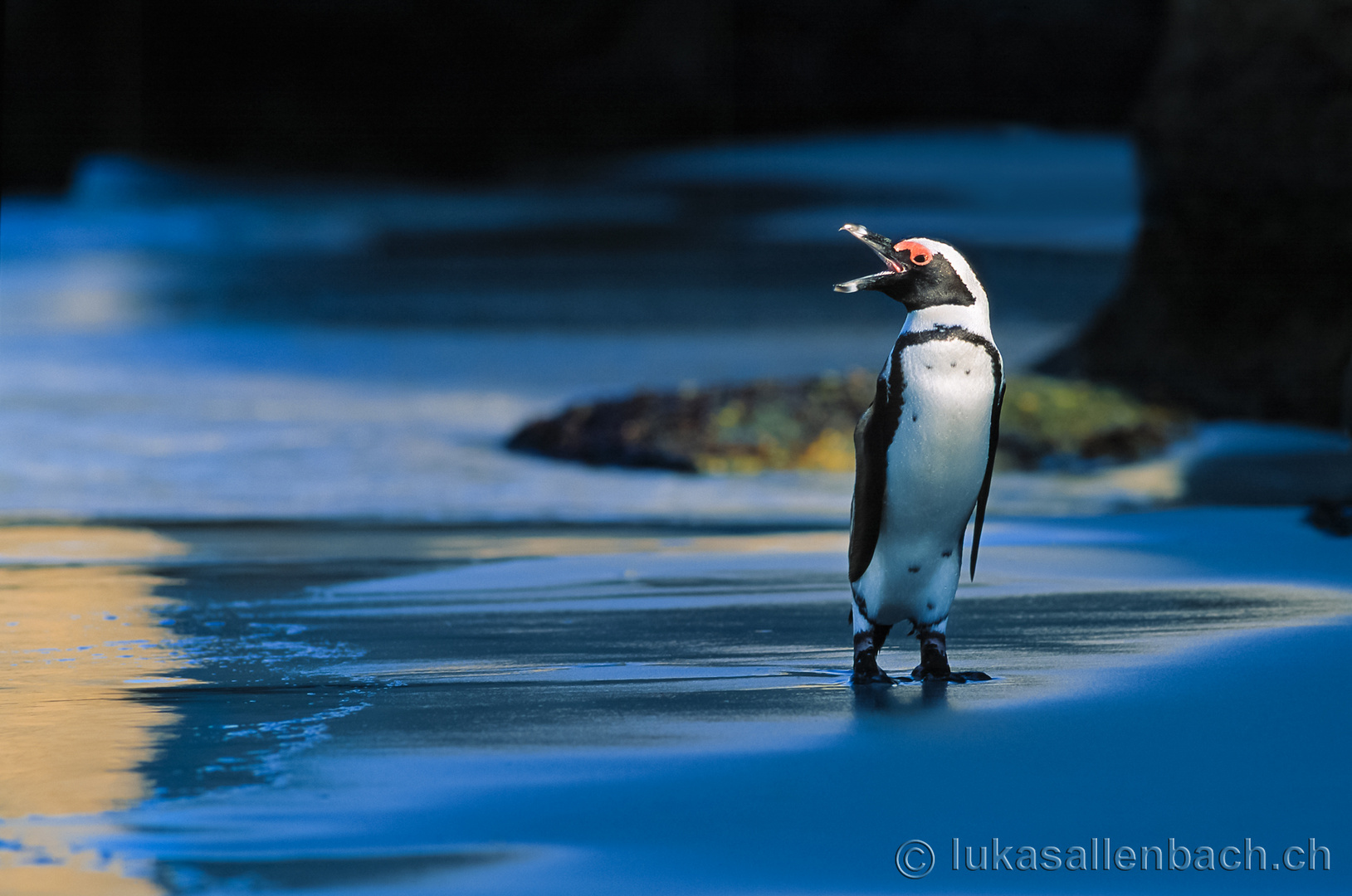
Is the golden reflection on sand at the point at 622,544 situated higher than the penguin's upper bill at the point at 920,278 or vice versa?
the penguin's upper bill at the point at 920,278

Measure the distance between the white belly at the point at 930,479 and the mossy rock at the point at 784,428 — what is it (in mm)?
4390

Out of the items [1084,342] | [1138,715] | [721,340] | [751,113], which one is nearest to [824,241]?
[751,113]

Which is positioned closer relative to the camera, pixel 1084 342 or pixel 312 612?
pixel 312 612

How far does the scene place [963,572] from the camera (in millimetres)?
6047

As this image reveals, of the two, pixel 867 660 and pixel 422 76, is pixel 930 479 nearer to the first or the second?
pixel 867 660

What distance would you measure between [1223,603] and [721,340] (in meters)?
9.91

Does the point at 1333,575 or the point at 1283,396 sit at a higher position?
the point at 1283,396

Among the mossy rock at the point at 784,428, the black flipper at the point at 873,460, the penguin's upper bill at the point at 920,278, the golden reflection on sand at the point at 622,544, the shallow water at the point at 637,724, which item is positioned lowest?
the shallow water at the point at 637,724

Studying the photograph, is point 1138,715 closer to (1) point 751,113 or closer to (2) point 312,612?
(2) point 312,612

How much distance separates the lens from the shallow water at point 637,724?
3246 millimetres

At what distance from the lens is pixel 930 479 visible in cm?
425

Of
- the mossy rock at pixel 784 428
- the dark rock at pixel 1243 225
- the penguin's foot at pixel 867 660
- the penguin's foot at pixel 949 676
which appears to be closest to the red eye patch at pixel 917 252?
the penguin's foot at pixel 867 660

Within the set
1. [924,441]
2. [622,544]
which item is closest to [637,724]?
[924,441]

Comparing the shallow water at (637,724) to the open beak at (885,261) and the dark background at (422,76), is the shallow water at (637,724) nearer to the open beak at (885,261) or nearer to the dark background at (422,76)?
the open beak at (885,261)
